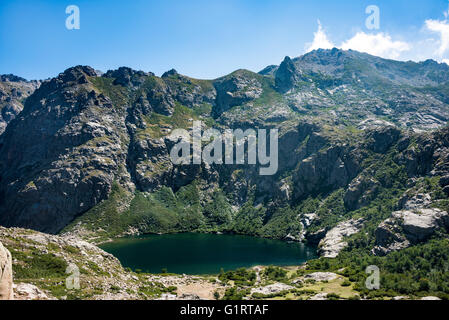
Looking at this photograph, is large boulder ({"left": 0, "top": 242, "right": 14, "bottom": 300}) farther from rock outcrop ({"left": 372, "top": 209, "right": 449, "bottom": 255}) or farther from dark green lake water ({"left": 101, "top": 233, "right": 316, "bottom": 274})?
rock outcrop ({"left": 372, "top": 209, "right": 449, "bottom": 255})

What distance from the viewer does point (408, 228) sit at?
362 feet

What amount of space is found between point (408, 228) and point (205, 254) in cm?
10186

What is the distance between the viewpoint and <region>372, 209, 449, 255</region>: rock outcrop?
106m

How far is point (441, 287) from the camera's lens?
220 feet

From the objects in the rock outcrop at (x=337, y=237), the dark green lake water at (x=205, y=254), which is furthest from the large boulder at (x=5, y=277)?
the rock outcrop at (x=337, y=237)

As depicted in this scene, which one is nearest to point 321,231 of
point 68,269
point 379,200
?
point 379,200

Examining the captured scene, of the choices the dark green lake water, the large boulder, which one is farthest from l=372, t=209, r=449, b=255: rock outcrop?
the large boulder

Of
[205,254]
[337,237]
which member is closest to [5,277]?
[205,254]

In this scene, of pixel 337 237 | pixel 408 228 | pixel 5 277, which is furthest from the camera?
pixel 337 237

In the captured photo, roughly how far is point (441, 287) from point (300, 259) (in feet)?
278

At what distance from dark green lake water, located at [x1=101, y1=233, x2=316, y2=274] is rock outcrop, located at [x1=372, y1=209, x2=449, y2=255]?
41445 mm

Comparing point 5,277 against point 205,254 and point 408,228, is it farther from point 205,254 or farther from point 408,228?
point 205,254
